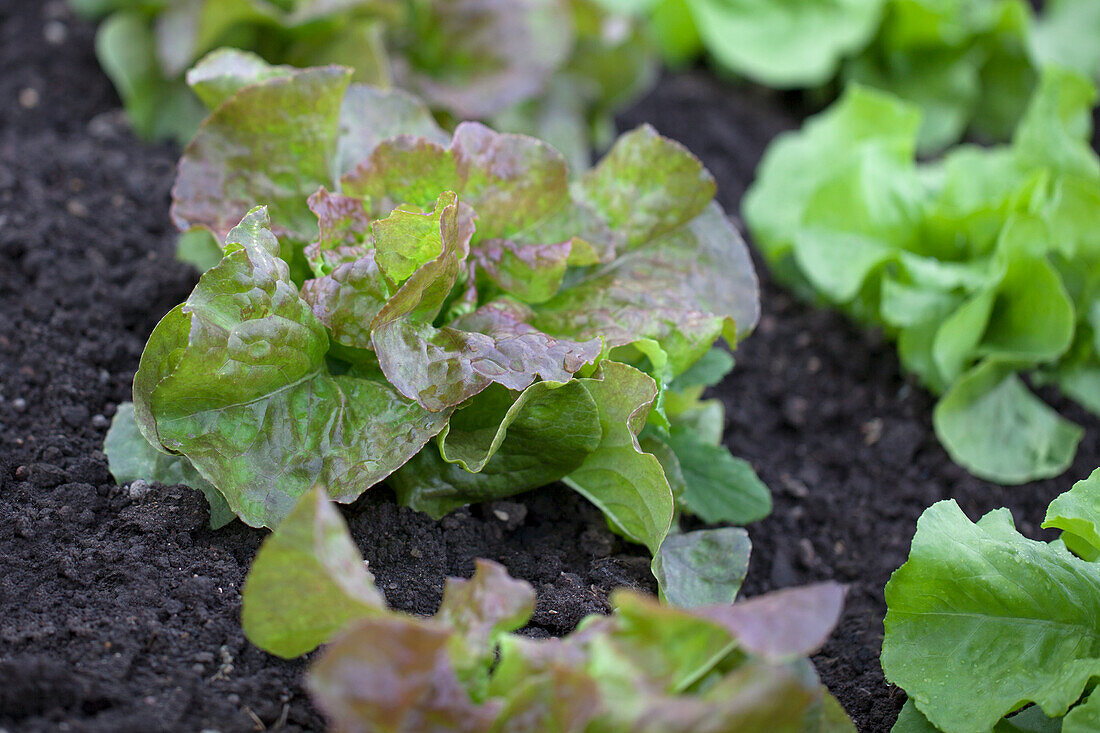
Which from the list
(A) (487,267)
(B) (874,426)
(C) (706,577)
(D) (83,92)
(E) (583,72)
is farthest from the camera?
(E) (583,72)

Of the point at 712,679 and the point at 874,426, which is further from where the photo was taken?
the point at 874,426

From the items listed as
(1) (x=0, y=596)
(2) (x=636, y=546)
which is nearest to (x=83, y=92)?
(1) (x=0, y=596)

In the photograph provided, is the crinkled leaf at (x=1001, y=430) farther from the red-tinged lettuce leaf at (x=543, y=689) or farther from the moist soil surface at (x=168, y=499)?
the red-tinged lettuce leaf at (x=543, y=689)

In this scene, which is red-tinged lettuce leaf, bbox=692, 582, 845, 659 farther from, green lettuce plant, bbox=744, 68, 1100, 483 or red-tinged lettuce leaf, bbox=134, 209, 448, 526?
green lettuce plant, bbox=744, 68, 1100, 483

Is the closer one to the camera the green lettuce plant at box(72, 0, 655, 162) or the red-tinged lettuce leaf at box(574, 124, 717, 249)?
the red-tinged lettuce leaf at box(574, 124, 717, 249)

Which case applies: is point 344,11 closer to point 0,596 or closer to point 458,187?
point 458,187

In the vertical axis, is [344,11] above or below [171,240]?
above

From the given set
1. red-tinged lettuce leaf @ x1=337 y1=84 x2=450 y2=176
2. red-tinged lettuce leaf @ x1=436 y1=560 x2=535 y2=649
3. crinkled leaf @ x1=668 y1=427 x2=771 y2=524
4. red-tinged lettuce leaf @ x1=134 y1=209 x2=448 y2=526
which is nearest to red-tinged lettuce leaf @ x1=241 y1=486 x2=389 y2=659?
red-tinged lettuce leaf @ x1=436 y1=560 x2=535 y2=649
